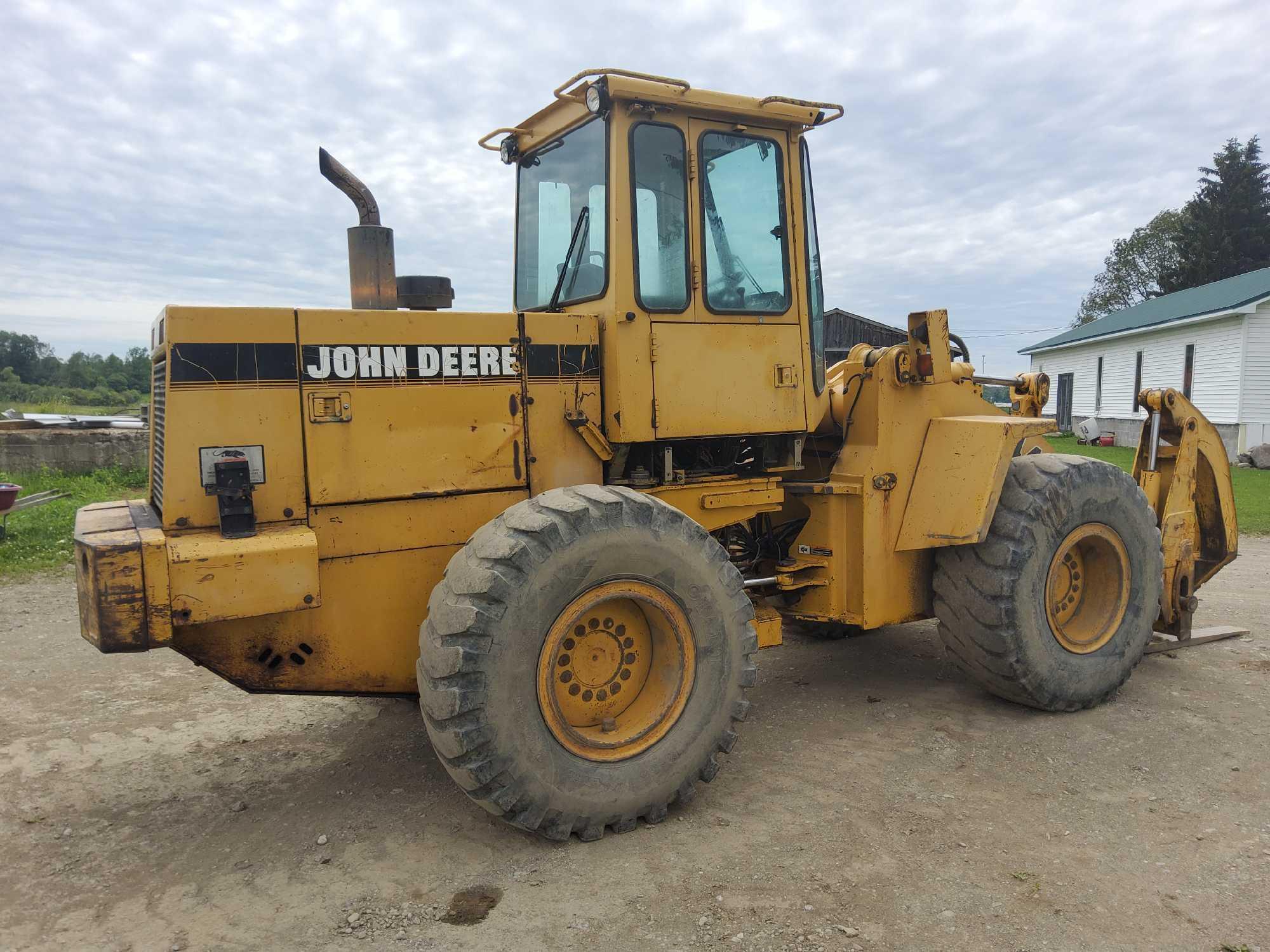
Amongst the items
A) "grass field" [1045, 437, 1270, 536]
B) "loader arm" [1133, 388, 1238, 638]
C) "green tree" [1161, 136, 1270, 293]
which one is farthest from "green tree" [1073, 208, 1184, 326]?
"loader arm" [1133, 388, 1238, 638]

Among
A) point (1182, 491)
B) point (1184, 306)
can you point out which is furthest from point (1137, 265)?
point (1182, 491)

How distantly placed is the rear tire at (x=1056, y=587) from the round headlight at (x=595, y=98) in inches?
119

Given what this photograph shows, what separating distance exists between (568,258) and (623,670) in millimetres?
2186

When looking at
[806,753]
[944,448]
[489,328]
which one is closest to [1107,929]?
[806,753]

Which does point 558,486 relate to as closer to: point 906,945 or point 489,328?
point 489,328

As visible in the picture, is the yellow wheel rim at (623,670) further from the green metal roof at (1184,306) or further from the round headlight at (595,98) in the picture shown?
the green metal roof at (1184,306)

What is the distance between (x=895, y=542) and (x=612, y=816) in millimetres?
2316

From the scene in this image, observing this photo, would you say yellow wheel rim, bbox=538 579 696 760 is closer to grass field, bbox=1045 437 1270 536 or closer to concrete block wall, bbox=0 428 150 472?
grass field, bbox=1045 437 1270 536

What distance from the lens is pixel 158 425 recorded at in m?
3.99

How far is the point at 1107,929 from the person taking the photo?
309 centimetres

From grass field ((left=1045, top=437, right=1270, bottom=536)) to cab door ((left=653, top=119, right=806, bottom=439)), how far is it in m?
3.78

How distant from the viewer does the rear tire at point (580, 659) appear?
3459mm

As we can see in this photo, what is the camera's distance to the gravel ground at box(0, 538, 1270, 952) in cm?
315

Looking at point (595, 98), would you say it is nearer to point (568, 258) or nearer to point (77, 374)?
point (568, 258)
